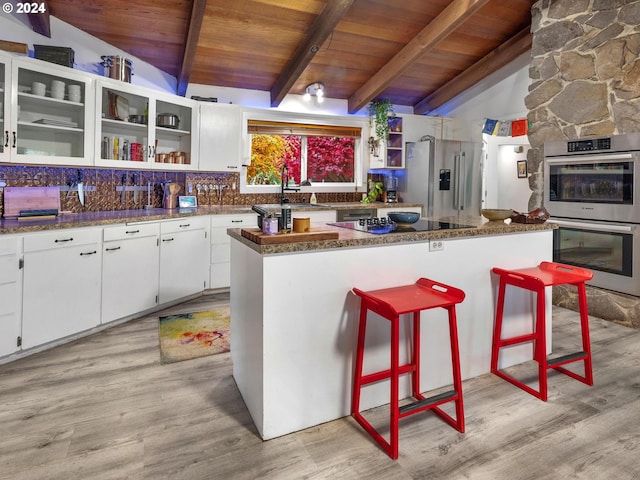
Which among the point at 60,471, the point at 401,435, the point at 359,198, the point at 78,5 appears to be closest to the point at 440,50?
the point at 359,198

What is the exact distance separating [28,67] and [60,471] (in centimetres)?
281

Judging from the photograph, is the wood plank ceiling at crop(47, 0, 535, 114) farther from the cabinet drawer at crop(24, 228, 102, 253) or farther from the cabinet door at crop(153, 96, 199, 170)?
the cabinet drawer at crop(24, 228, 102, 253)

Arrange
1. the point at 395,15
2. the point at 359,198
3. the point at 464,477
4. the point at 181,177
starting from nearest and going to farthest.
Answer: the point at 464,477, the point at 395,15, the point at 181,177, the point at 359,198

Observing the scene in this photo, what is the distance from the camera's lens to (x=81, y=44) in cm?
380

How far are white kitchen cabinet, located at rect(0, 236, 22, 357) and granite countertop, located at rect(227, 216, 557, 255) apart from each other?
148cm

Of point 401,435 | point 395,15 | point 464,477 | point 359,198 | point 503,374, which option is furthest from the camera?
point 359,198

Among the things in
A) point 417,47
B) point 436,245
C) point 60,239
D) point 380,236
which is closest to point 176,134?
point 60,239

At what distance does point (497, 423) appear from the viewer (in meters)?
2.07

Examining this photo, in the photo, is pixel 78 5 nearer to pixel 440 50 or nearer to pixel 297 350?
pixel 297 350

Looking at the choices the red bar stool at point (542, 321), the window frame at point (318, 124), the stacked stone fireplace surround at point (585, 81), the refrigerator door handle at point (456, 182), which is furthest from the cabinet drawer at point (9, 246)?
the refrigerator door handle at point (456, 182)

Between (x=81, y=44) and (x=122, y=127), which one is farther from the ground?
(x=81, y=44)

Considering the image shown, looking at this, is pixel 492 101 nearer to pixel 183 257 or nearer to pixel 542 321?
pixel 542 321

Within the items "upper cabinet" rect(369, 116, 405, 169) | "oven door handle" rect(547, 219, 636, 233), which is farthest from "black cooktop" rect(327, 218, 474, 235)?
"upper cabinet" rect(369, 116, 405, 169)

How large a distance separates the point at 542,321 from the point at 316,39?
3.30 m
